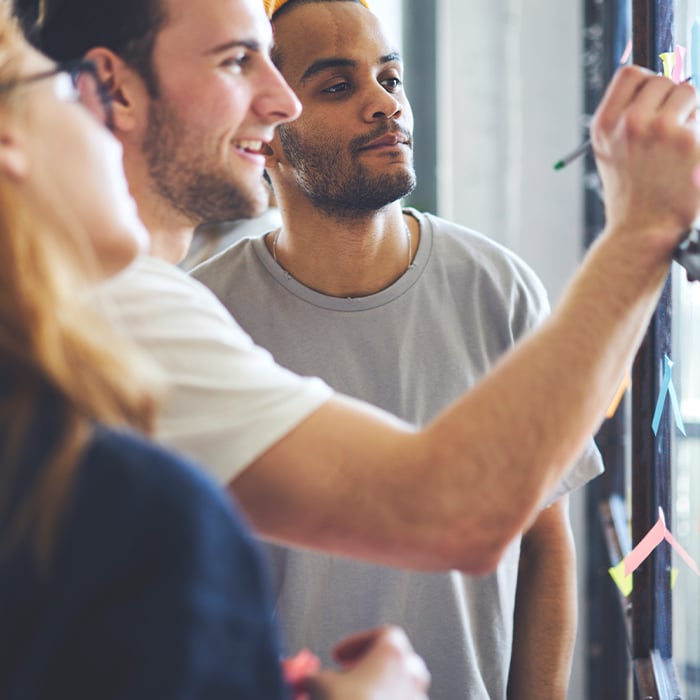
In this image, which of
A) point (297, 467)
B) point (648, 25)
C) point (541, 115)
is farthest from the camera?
point (541, 115)

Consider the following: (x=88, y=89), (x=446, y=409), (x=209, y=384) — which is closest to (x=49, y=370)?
(x=209, y=384)

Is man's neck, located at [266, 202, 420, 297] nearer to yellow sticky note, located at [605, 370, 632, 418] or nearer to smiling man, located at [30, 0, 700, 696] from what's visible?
yellow sticky note, located at [605, 370, 632, 418]

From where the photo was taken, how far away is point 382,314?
146 cm

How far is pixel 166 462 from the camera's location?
58 centimetres

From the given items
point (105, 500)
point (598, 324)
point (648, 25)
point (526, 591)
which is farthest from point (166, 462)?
point (526, 591)

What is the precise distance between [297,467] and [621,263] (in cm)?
35

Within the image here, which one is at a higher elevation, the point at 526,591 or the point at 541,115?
the point at 541,115

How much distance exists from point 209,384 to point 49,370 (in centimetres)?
30

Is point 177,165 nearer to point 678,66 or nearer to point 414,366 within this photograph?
point 414,366

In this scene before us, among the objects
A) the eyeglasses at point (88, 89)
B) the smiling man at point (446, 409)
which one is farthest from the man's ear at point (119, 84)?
the smiling man at point (446, 409)

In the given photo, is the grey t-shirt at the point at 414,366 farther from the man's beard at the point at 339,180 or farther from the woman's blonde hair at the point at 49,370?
the woman's blonde hair at the point at 49,370

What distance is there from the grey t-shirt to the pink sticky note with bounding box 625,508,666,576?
0.62 feet

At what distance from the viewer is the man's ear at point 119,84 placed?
1201 millimetres

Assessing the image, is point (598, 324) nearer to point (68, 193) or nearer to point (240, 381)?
point (240, 381)
